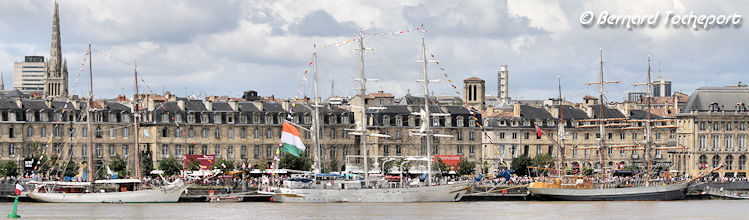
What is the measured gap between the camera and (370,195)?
285 ft

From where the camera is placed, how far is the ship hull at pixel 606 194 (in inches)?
3728

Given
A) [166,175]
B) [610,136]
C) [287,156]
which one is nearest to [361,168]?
[287,156]

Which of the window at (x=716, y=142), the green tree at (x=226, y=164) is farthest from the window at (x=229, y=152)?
the window at (x=716, y=142)

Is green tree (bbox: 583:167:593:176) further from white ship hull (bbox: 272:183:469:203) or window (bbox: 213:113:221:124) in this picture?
white ship hull (bbox: 272:183:469:203)

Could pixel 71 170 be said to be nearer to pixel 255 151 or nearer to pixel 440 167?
pixel 255 151

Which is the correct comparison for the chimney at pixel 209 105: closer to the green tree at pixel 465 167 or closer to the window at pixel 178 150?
the window at pixel 178 150

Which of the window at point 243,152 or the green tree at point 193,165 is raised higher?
the window at point 243,152

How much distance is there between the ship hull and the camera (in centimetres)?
9469

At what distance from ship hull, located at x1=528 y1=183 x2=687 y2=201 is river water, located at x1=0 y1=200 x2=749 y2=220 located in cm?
521

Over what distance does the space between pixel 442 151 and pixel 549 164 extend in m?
9.53

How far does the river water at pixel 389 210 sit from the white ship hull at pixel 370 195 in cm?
161

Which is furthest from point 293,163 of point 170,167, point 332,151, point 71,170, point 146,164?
point 71,170

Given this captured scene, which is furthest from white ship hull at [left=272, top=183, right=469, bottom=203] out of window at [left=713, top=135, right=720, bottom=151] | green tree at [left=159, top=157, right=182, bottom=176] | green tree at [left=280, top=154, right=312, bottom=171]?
window at [left=713, top=135, right=720, bottom=151]

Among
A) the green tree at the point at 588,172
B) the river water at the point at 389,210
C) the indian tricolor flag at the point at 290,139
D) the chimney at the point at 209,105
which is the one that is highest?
the chimney at the point at 209,105
